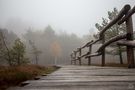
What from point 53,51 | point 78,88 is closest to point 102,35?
point 78,88

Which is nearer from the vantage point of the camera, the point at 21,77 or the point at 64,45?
the point at 21,77

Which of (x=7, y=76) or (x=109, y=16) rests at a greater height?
(x=109, y=16)

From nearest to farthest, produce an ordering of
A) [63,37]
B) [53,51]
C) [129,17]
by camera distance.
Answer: [129,17] < [53,51] < [63,37]

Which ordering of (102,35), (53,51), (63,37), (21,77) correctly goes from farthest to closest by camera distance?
(63,37) < (53,51) < (21,77) < (102,35)

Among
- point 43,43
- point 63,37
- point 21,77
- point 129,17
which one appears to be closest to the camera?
point 129,17

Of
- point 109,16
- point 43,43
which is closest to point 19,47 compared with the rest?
point 109,16

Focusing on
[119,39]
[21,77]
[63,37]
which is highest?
[63,37]

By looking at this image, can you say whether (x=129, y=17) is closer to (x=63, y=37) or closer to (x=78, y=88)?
(x=78, y=88)

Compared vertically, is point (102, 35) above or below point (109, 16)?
below

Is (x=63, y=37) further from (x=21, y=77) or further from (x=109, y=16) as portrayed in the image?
(x=21, y=77)

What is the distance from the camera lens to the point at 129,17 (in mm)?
3219

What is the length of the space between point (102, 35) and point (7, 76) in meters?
3.01

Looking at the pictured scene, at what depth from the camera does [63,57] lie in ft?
308

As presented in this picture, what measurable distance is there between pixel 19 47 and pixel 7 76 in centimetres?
2099
